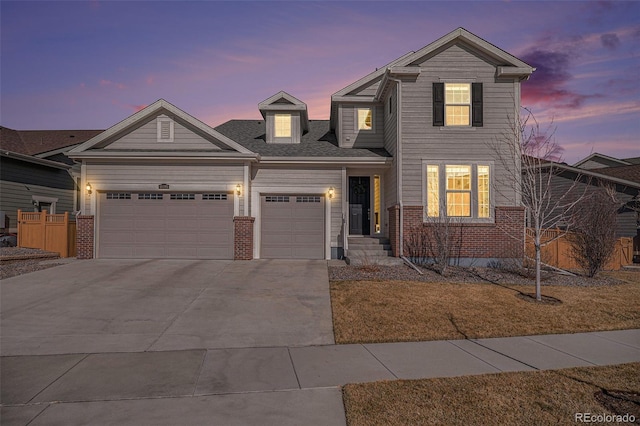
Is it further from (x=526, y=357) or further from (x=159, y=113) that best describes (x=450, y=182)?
(x=159, y=113)

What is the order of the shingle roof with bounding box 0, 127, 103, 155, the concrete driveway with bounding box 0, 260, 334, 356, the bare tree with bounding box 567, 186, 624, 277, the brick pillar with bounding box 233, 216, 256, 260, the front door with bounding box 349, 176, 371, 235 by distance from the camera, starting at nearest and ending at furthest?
1. the concrete driveway with bounding box 0, 260, 334, 356
2. the bare tree with bounding box 567, 186, 624, 277
3. the brick pillar with bounding box 233, 216, 256, 260
4. the front door with bounding box 349, 176, 371, 235
5. the shingle roof with bounding box 0, 127, 103, 155

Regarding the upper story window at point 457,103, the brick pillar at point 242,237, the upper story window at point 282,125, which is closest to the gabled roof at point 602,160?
the upper story window at point 457,103

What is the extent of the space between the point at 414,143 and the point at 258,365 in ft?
34.1

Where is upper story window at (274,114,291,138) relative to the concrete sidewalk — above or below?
above

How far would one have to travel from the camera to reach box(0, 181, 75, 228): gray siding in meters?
17.8

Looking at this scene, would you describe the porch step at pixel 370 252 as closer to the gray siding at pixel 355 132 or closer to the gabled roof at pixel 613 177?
the gray siding at pixel 355 132

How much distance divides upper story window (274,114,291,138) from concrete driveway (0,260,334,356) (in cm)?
703

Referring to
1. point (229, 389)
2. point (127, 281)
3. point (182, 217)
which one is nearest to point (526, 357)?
point (229, 389)

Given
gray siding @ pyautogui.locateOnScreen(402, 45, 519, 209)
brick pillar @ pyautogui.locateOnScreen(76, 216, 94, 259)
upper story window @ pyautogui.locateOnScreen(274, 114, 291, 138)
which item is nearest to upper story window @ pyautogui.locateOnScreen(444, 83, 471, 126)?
gray siding @ pyautogui.locateOnScreen(402, 45, 519, 209)

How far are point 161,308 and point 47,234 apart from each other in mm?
10060

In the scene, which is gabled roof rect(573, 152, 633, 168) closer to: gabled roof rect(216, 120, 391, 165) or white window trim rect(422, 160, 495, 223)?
white window trim rect(422, 160, 495, 223)

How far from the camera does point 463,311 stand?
8.04 meters

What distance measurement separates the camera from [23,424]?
12.8ft

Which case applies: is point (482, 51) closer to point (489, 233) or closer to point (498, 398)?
point (489, 233)
